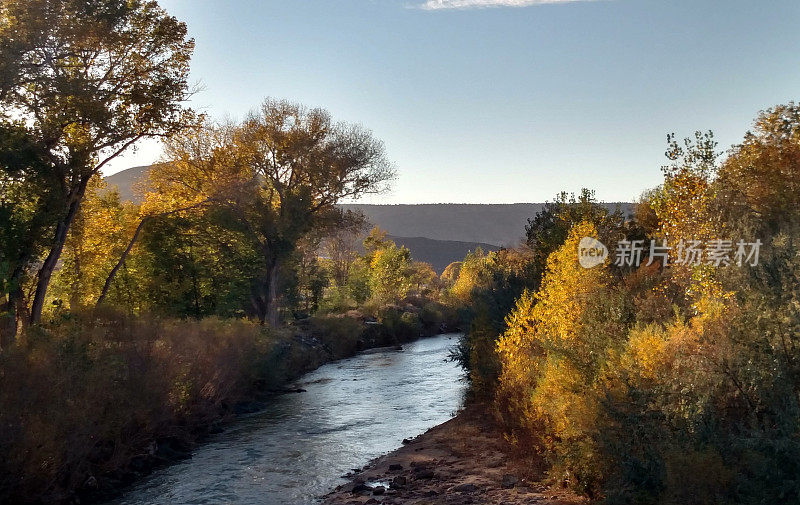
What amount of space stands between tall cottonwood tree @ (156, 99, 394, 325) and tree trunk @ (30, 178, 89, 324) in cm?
1474

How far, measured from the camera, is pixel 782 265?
30.3 ft

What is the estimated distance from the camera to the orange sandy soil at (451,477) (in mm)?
12648

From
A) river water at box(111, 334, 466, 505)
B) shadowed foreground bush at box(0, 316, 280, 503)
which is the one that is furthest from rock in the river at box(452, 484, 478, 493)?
shadowed foreground bush at box(0, 316, 280, 503)

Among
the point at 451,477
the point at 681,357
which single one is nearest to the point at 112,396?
the point at 451,477

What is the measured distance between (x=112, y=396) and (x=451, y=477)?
8.79m

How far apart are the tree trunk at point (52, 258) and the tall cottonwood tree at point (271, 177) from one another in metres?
14.7

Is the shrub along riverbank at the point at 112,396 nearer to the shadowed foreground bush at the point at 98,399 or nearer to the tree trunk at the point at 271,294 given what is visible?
the shadowed foreground bush at the point at 98,399

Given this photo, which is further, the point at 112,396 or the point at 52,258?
the point at 52,258

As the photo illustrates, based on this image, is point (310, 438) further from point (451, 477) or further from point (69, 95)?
point (69, 95)

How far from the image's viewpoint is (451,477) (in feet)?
47.9

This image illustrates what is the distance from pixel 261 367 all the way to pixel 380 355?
14.5 m

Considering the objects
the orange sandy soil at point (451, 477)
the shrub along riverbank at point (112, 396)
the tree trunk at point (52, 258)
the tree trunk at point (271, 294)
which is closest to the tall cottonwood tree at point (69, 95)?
the tree trunk at point (52, 258)

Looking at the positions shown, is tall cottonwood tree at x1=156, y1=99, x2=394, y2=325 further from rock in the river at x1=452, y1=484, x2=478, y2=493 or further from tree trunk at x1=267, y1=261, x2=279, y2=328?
rock in the river at x1=452, y1=484, x2=478, y2=493

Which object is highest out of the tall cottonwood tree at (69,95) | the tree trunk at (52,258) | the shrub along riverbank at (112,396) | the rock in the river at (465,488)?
the tall cottonwood tree at (69,95)
